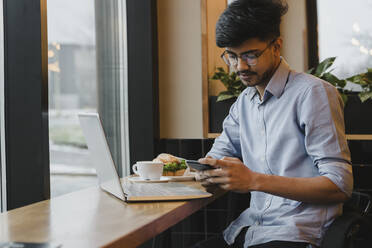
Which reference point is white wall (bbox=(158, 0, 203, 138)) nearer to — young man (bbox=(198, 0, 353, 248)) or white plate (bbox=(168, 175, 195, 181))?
white plate (bbox=(168, 175, 195, 181))

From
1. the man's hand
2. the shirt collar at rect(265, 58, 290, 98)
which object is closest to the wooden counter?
the man's hand

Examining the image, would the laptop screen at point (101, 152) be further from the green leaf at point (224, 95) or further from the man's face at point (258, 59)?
the green leaf at point (224, 95)

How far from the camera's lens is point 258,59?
1579 mm

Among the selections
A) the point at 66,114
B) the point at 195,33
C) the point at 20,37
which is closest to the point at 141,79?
the point at 195,33

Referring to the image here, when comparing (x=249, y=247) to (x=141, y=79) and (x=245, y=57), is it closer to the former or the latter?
(x=245, y=57)

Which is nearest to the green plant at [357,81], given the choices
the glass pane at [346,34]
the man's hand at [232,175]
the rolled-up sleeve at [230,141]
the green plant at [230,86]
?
the glass pane at [346,34]

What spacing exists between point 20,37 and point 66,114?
498mm

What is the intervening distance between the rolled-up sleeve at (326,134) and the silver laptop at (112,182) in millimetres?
387

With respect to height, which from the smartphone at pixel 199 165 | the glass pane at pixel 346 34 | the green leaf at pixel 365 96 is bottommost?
the smartphone at pixel 199 165

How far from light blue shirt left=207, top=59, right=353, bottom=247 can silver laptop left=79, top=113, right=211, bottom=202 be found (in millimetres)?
237

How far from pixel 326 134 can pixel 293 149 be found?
132 millimetres

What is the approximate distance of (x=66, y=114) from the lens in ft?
7.29

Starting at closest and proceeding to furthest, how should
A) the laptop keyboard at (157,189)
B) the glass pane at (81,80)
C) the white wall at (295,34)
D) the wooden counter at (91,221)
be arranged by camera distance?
the wooden counter at (91,221) < the laptop keyboard at (157,189) < the glass pane at (81,80) < the white wall at (295,34)

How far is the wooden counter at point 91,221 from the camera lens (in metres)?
1.00
